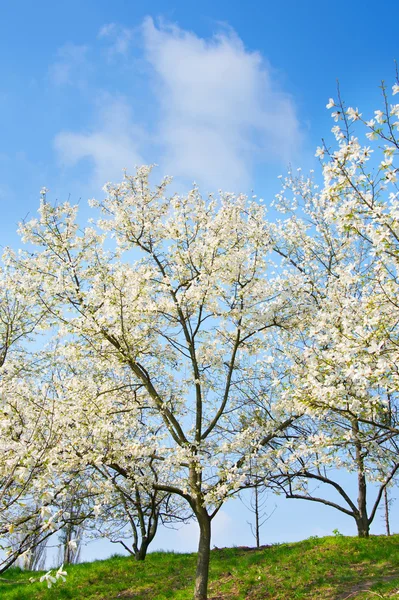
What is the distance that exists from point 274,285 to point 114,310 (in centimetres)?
531

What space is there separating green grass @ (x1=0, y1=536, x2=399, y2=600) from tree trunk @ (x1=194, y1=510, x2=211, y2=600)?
0.96 meters

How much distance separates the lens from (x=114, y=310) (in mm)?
14734

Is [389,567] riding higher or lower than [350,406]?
lower

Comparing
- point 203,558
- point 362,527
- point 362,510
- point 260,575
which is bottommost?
point 260,575

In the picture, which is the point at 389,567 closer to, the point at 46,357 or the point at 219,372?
the point at 219,372

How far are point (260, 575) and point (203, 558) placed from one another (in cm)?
256

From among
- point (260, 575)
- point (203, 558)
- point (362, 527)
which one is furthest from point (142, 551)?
point (362, 527)

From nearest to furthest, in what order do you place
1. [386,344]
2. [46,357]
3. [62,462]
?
[386,344] → [62,462] → [46,357]

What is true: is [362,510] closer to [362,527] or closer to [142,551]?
[362,527]

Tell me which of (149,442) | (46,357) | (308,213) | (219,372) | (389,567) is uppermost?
(308,213)

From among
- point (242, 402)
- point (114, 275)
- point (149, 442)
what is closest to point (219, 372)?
point (242, 402)

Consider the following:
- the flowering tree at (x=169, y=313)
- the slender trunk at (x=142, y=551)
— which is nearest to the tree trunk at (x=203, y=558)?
the flowering tree at (x=169, y=313)

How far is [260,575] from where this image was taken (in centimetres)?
1530

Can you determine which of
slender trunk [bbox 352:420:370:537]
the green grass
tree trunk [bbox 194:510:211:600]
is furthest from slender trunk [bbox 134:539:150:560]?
slender trunk [bbox 352:420:370:537]
